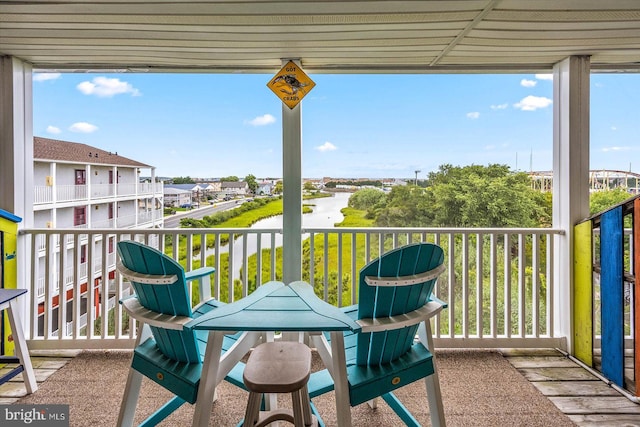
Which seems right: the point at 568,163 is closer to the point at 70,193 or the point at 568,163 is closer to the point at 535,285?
the point at 535,285

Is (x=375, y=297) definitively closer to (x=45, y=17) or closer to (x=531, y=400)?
(x=531, y=400)

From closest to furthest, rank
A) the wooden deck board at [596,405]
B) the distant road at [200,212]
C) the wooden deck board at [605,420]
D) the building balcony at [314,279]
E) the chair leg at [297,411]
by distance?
the chair leg at [297,411] < the wooden deck board at [605,420] < the wooden deck board at [596,405] < the building balcony at [314,279] < the distant road at [200,212]

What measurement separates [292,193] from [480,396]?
1.79 meters

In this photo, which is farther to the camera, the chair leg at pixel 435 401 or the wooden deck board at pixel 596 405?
the wooden deck board at pixel 596 405

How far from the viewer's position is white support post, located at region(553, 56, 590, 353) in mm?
2449

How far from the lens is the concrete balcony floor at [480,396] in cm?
181

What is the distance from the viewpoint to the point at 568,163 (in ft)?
8.07

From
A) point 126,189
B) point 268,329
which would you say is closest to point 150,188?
point 126,189

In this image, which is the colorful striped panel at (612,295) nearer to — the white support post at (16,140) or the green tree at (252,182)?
the green tree at (252,182)

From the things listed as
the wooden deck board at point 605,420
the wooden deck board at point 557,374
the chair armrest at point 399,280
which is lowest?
the wooden deck board at point 605,420

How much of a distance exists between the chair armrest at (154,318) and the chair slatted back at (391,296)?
706 millimetres

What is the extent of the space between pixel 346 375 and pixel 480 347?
1.85 metres

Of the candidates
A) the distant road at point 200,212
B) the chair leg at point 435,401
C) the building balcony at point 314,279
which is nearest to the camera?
the chair leg at point 435,401

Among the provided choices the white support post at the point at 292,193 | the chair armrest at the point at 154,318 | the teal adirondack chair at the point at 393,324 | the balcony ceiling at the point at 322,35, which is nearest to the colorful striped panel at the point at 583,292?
the balcony ceiling at the point at 322,35
